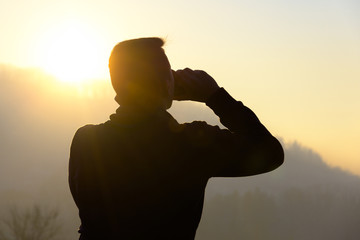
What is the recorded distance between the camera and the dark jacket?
2.48m

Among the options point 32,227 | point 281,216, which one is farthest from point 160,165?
point 281,216

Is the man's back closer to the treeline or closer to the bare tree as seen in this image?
the bare tree

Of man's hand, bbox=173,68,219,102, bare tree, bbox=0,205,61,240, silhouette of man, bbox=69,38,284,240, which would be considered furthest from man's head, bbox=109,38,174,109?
bare tree, bbox=0,205,61,240

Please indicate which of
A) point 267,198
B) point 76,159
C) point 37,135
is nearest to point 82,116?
point 37,135

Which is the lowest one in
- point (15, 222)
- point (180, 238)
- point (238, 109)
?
point (180, 238)

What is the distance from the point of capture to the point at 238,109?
8.81ft

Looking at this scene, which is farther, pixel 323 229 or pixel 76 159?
pixel 323 229

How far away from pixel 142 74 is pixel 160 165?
13.9 inches

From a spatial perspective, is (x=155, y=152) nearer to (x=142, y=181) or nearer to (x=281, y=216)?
(x=142, y=181)

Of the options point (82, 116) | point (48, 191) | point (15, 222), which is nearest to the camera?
point (15, 222)

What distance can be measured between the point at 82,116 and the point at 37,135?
527 inches

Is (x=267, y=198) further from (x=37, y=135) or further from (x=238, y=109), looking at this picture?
(x=238, y=109)

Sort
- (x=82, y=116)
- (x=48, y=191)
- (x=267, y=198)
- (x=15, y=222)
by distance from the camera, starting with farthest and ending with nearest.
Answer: (x=267, y=198)
(x=82, y=116)
(x=48, y=191)
(x=15, y=222)

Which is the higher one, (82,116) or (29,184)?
(82,116)
